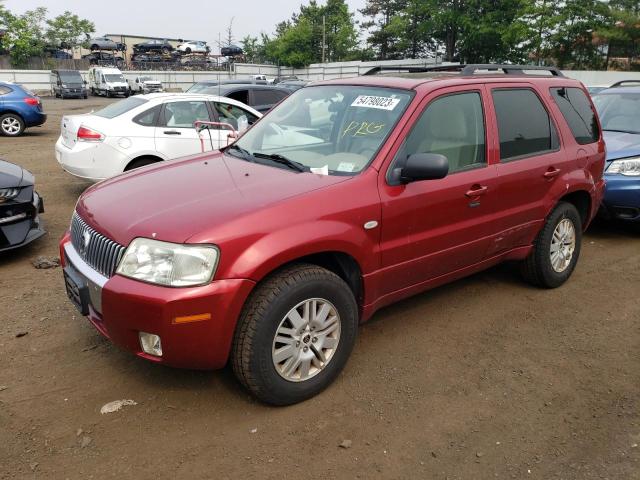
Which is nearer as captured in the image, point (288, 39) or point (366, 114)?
point (366, 114)

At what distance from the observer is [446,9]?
49.9 metres

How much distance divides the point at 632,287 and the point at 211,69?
55.0m

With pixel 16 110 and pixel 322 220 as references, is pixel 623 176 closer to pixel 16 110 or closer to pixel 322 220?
pixel 322 220

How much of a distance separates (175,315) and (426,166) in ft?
5.37

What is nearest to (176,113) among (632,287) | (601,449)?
(632,287)

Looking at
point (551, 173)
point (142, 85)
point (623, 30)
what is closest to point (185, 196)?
point (551, 173)

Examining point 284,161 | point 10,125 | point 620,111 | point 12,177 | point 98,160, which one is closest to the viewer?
point 284,161

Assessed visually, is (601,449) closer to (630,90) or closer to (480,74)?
(480,74)

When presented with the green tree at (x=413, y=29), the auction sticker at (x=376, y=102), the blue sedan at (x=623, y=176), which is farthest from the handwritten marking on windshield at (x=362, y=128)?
the green tree at (x=413, y=29)

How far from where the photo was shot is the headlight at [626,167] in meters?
6.25

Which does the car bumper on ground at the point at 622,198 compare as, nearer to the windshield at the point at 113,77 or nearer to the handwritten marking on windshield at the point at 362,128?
the handwritten marking on windshield at the point at 362,128

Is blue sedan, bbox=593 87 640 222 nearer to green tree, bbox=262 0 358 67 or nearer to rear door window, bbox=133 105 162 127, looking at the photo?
rear door window, bbox=133 105 162 127

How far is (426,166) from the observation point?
321 cm

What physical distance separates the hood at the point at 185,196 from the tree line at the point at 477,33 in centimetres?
4095
